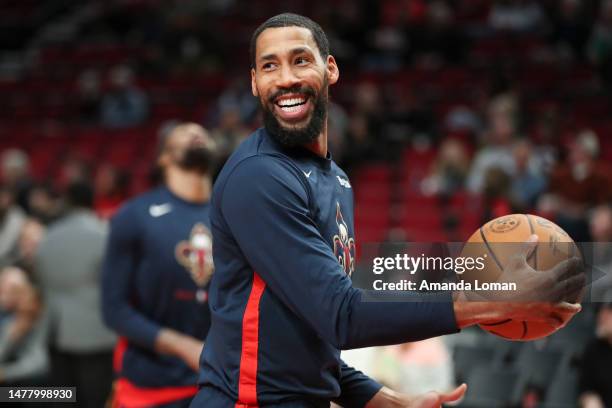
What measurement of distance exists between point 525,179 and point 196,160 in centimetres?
540

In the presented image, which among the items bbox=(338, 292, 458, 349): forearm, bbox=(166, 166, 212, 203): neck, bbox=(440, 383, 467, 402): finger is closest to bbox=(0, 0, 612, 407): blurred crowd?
bbox=(166, 166, 212, 203): neck

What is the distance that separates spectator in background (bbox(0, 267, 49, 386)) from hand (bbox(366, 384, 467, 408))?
13.2ft

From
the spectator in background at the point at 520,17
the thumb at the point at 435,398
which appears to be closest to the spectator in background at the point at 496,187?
the thumb at the point at 435,398

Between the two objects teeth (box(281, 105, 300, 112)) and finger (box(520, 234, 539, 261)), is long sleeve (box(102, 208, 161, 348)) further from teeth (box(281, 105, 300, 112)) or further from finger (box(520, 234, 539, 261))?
finger (box(520, 234, 539, 261))

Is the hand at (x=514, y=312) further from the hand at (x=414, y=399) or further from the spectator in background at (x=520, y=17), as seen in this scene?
the spectator in background at (x=520, y=17)

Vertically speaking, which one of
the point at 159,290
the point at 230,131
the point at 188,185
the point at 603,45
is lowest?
the point at 230,131

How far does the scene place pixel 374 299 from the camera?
221 cm

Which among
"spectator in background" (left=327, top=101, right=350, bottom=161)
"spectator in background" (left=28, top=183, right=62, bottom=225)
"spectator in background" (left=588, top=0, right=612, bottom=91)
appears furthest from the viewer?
A: "spectator in background" (left=588, top=0, right=612, bottom=91)

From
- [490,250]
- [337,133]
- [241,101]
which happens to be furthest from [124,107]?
[490,250]

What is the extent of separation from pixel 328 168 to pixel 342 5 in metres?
12.6

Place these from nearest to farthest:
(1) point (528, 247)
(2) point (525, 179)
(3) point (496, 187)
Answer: (1) point (528, 247) < (3) point (496, 187) < (2) point (525, 179)

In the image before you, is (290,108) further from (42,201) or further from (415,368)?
(42,201)

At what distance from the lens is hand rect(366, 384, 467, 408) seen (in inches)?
102

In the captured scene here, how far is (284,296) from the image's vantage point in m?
2.35
